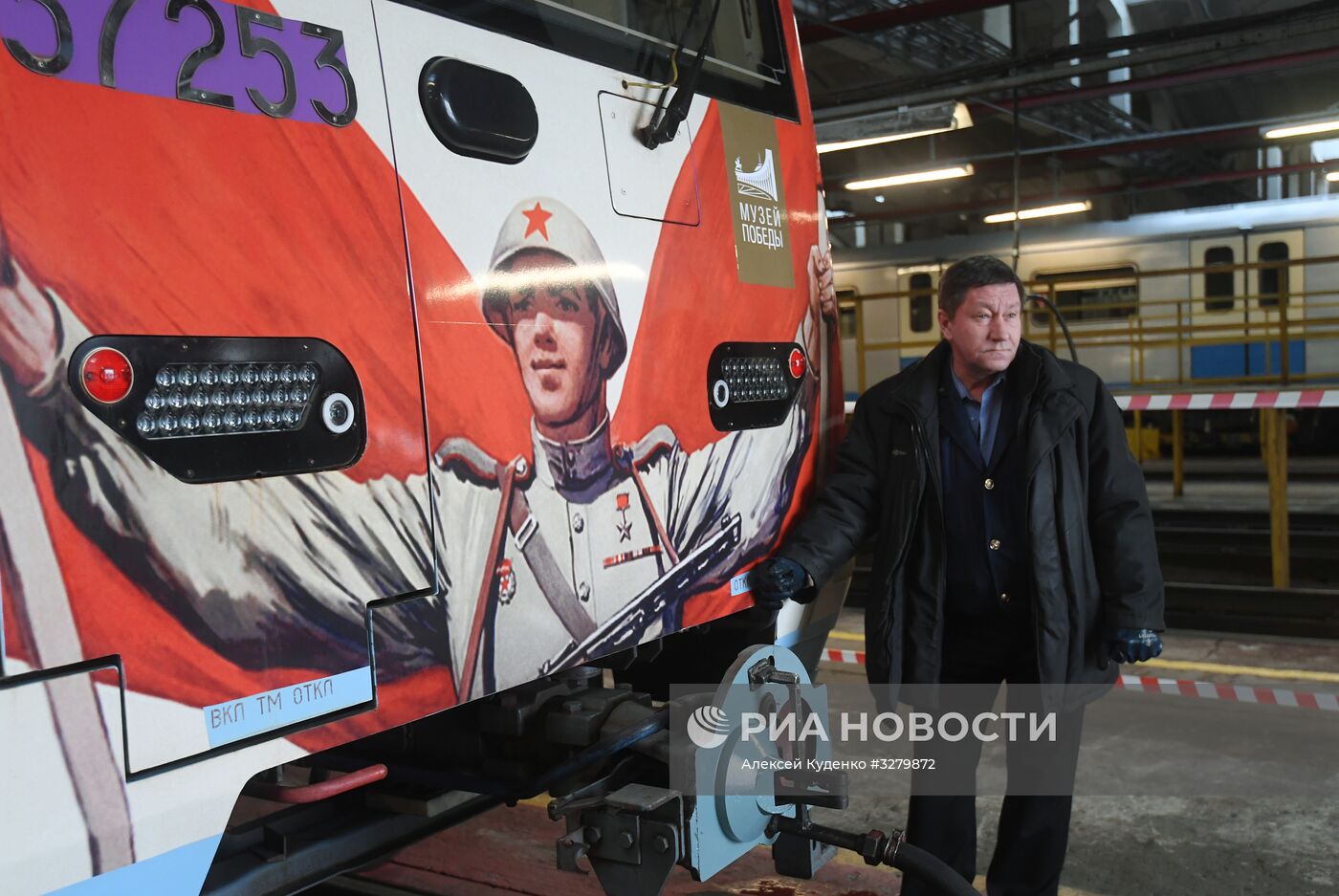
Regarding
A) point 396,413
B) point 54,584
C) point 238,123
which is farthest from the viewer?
point 396,413

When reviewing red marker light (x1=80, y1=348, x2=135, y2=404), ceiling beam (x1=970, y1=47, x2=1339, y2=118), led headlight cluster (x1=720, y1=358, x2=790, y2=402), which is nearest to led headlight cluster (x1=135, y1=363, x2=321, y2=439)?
red marker light (x1=80, y1=348, x2=135, y2=404)

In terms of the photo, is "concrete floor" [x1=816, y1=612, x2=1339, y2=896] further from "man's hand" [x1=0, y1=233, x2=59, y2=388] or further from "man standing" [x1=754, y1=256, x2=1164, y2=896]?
"man's hand" [x1=0, y1=233, x2=59, y2=388]

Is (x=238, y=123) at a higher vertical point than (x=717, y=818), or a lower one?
higher

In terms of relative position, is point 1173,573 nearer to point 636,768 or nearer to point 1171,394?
point 1171,394

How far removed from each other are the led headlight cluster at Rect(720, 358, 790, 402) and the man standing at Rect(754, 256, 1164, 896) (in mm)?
333

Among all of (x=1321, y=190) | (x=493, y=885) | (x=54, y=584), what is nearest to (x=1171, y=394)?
(x=493, y=885)

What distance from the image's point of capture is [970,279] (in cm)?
286

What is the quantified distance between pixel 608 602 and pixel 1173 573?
803 cm

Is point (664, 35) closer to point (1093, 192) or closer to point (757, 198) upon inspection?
point (757, 198)

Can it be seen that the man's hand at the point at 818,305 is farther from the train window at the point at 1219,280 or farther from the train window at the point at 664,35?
the train window at the point at 1219,280

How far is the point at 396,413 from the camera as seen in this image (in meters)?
1.80

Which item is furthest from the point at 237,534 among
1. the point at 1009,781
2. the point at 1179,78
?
the point at 1179,78

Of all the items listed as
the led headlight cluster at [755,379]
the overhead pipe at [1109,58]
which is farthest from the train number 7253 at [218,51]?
the overhead pipe at [1109,58]

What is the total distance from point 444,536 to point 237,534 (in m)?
0.38
